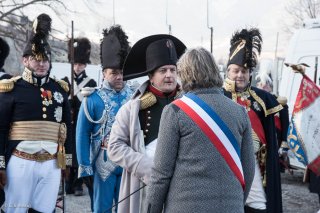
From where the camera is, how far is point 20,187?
16.3 feet

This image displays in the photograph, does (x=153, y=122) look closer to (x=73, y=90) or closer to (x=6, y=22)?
(x=73, y=90)

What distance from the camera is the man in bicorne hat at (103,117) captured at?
5129 mm

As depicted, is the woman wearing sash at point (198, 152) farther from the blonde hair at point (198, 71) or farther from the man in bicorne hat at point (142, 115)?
the man in bicorne hat at point (142, 115)

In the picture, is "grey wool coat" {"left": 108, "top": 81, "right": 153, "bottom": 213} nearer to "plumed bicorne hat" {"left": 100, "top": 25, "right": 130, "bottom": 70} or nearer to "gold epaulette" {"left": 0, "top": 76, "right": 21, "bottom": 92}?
"plumed bicorne hat" {"left": 100, "top": 25, "right": 130, "bottom": 70}

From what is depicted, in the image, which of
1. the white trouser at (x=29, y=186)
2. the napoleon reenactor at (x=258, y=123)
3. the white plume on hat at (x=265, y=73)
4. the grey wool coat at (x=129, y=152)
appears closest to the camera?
the grey wool coat at (x=129, y=152)

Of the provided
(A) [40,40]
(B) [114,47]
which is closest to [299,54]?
(B) [114,47]

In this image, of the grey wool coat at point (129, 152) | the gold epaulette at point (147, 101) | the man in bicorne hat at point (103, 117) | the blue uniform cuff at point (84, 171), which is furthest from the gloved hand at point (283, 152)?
the grey wool coat at point (129, 152)

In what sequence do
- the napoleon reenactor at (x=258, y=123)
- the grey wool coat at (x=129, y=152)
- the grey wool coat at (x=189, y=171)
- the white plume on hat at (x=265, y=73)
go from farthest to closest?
the white plume on hat at (x=265, y=73), the napoleon reenactor at (x=258, y=123), the grey wool coat at (x=129, y=152), the grey wool coat at (x=189, y=171)

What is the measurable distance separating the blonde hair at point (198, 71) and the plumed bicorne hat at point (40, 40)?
218 cm

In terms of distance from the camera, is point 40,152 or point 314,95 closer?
point 40,152

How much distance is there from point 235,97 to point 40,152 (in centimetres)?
184

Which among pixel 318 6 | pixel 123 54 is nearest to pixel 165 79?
pixel 123 54

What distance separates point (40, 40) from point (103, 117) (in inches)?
36.0

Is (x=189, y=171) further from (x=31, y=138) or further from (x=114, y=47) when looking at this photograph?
(x=114, y=47)
